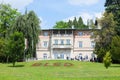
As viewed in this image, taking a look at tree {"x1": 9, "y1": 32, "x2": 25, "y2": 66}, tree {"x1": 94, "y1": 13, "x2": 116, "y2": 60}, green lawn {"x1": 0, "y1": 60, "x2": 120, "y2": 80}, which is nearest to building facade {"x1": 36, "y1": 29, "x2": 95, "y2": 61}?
tree {"x1": 94, "y1": 13, "x2": 116, "y2": 60}

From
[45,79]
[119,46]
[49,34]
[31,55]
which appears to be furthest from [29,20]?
[45,79]

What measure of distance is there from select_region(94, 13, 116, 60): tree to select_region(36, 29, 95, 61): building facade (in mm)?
24709

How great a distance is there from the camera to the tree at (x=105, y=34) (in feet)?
207

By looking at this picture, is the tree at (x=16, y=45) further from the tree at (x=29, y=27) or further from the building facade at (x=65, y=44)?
the building facade at (x=65, y=44)

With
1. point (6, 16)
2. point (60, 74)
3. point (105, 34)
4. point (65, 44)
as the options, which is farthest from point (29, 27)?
point (60, 74)

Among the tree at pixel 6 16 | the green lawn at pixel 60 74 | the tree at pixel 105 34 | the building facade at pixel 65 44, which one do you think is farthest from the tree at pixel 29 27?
the green lawn at pixel 60 74

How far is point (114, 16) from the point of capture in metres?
65.8

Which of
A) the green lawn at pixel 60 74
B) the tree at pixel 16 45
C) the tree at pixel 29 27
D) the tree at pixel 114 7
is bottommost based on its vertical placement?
the green lawn at pixel 60 74

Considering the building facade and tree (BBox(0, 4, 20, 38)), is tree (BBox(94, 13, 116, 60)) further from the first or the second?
the building facade

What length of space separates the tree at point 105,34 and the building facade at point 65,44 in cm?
2471

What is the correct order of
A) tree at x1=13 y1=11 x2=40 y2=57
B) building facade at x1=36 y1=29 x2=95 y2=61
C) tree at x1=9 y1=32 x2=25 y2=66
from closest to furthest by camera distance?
tree at x1=9 y1=32 x2=25 y2=66 < tree at x1=13 y1=11 x2=40 y2=57 < building facade at x1=36 y1=29 x2=95 y2=61

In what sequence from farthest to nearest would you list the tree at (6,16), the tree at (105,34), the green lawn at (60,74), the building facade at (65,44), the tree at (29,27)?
the building facade at (65,44)
the tree at (6,16)
the tree at (29,27)
the tree at (105,34)
the green lawn at (60,74)

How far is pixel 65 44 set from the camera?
90.3 m

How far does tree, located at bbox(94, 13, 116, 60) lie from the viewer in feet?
207
